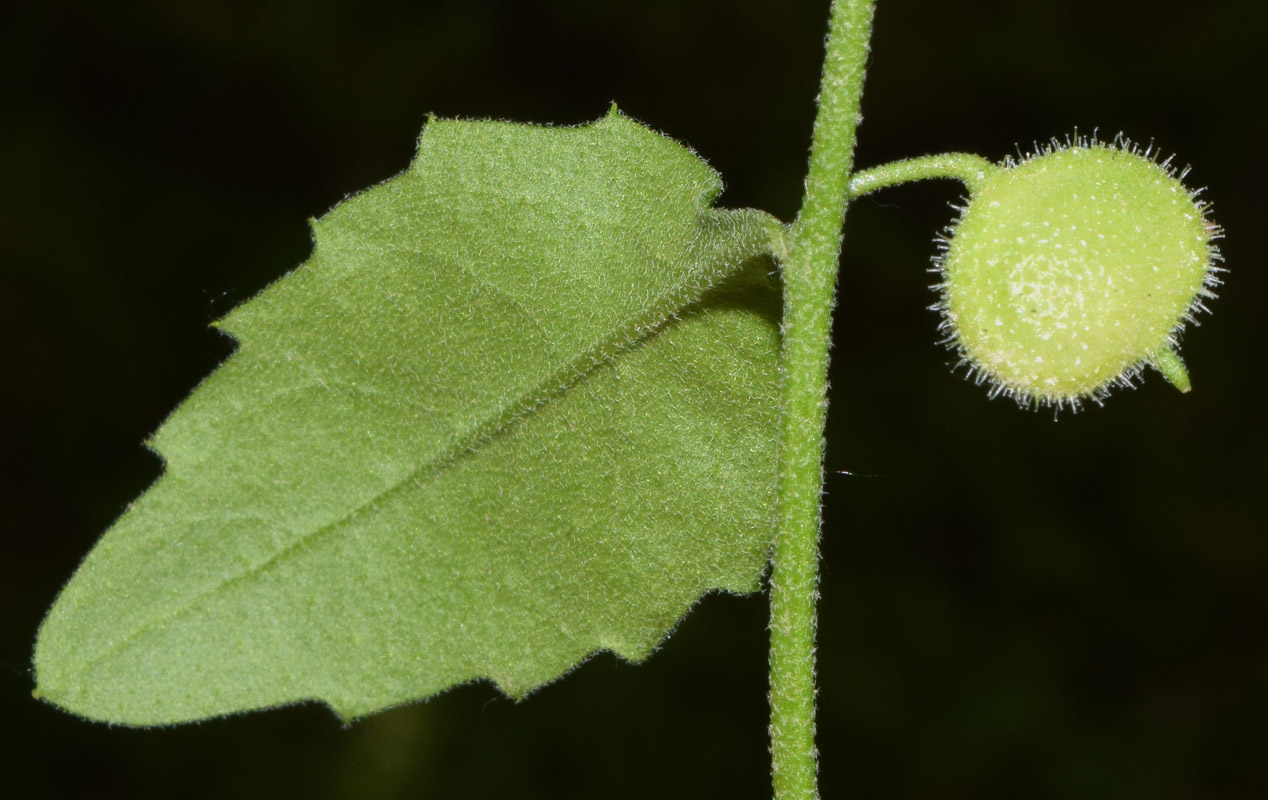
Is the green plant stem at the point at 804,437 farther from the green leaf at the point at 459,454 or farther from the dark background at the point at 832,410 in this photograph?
the dark background at the point at 832,410

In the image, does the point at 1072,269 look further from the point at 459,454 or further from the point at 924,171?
the point at 459,454

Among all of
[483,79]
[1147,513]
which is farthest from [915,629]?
[483,79]

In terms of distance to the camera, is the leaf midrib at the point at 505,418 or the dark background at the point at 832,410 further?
the dark background at the point at 832,410

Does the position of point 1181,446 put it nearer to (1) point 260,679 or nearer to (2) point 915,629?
(2) point 915,629

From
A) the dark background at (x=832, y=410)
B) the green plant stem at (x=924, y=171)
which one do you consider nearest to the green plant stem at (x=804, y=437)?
the green plant stem at (x=924, y=171)

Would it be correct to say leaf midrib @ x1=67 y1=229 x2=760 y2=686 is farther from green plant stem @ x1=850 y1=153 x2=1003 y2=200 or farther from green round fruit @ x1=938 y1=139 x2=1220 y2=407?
green round fruit @ x1=938 y1=139 x2=1220 y2=407

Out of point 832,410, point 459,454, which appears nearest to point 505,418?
point 459,454

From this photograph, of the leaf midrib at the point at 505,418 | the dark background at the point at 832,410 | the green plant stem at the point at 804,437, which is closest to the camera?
the green plant stem at the point at 804,437
